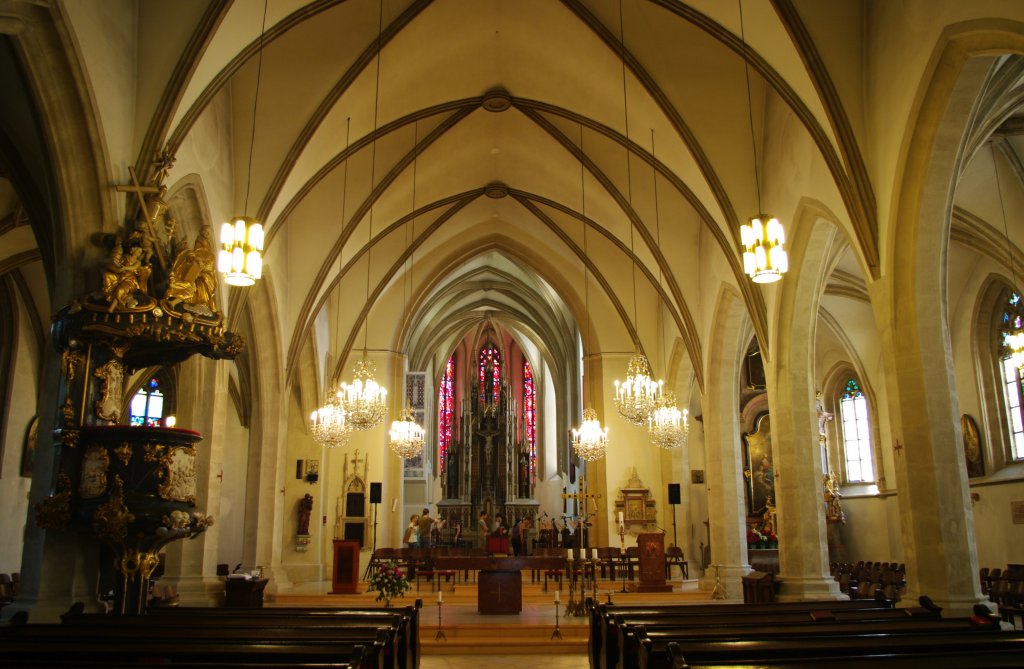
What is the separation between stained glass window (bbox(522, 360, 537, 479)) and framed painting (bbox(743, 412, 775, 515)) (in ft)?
51.6

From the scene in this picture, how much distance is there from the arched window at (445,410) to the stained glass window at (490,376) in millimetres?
1801

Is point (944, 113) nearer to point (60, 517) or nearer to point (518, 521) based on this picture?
point (60, 517)

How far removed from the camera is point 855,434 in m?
22.4

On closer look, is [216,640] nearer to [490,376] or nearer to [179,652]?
[179,652]

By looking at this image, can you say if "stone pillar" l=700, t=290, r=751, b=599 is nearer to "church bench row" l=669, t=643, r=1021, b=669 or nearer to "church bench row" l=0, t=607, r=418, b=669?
"church bench row" l=0, t=607, r=418, b=669

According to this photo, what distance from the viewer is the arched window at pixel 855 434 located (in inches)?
868

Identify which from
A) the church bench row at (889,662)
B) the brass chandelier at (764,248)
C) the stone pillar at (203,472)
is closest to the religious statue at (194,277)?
the stone pillar at (203,472)

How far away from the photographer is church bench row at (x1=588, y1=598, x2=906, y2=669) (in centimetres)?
739

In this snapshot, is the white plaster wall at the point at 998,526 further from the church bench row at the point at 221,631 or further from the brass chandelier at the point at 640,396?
the church bench row at the point at 221,631

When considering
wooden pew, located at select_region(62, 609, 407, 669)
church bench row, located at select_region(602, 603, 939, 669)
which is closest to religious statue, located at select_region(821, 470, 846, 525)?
church bench row, located at select_region(602, 603, 939, 669)

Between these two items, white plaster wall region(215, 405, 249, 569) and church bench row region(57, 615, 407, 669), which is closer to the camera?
church bench row region(57, 615, 407, 669)

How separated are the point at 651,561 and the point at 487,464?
19.0 metres

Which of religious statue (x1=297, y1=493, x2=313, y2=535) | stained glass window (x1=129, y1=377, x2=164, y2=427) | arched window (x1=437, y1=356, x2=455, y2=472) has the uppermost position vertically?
arched window (x1=437, y1=356, x2=455, y2=472)

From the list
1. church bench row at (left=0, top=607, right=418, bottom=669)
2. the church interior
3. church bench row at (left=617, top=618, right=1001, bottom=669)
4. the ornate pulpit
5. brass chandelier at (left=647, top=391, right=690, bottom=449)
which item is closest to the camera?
church bench row at (left=0, top=607, right=418, bottom=669)
